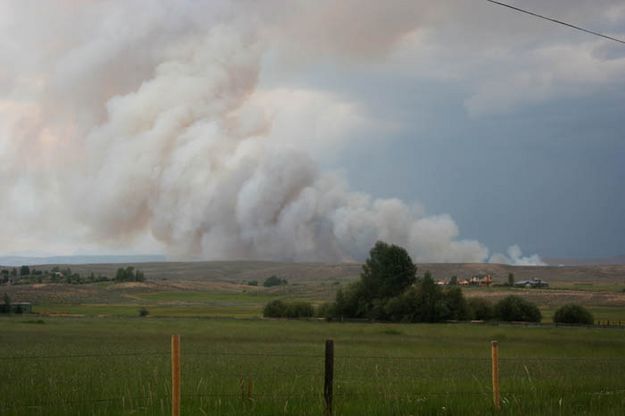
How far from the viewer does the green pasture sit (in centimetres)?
1416

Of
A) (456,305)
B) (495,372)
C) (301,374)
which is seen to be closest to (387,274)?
(456,305)

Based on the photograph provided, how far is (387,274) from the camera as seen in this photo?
246ft

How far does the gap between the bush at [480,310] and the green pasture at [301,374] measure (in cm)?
1629

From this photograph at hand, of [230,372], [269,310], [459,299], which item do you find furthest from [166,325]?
[230,372]

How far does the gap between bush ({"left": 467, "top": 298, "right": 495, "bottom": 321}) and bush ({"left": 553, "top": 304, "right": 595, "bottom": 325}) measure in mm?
6794

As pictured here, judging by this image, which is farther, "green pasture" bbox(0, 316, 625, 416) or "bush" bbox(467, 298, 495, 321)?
"bush" bbox(467, 298, 495, 321)

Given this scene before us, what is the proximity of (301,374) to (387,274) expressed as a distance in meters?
53.0

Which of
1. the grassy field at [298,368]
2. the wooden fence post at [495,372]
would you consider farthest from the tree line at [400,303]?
the wooden fence post at [495,372]

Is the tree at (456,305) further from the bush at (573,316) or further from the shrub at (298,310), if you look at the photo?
the shrub at (298,310)

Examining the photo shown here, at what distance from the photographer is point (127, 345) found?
37.4m

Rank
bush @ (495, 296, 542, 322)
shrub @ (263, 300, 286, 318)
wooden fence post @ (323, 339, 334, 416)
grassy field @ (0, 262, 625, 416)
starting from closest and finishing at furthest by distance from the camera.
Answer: wooden fence post @ (323, 339, 334, 416)
grassy field @ (0, 262, 625, 416)
bush @ (495, 296, 542, 322)
shrub @ (263, 300, 286, 318)

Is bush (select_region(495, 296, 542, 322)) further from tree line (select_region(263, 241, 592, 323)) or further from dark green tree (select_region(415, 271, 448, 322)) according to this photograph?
dark green tree (select_region(415, 271, 448, 322))

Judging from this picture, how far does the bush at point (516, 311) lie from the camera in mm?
66188

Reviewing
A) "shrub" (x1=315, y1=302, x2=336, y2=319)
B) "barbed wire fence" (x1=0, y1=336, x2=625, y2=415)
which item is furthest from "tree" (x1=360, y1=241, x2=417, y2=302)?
"barbed wire fence" (x1=0, y1=336, x2=625, y2=415)
